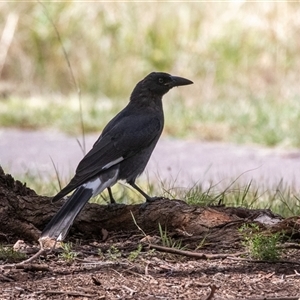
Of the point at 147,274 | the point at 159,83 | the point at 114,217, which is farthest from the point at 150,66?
the point at 147,274

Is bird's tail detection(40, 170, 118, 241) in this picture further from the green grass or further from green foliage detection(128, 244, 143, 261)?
the green grass

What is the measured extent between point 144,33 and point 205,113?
2614 millimetres

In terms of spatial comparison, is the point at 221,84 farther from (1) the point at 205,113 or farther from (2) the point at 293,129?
(2) the point at 293,129

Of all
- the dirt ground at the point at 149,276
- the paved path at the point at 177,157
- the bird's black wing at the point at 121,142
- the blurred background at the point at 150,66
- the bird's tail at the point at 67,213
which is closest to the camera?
the dirt ground at the point at 149,276

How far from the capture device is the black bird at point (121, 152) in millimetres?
4582

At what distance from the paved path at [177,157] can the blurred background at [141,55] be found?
2.48 feet

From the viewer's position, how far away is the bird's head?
629cm

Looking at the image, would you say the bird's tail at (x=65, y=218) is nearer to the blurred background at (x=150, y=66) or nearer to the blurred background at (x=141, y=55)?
the blurred background at (x=150, y=66)

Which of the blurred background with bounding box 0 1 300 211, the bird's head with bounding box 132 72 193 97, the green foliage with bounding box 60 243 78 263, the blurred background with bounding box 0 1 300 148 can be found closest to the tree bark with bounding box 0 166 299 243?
the green foliage with bounding box 60 243 78 263

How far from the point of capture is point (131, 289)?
12.2 feet

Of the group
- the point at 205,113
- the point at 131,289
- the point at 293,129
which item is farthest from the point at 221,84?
the point at 131,289

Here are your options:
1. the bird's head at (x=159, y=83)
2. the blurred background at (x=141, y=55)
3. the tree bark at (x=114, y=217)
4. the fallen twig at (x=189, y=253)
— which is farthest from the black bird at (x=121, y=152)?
the blurred background at (x=141, y=55)

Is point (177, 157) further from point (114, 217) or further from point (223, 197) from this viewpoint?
point (114, 217)

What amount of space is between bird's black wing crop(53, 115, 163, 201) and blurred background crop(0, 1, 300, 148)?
5.38 m
